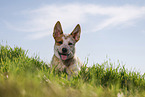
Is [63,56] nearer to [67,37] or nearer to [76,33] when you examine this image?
[67,37]

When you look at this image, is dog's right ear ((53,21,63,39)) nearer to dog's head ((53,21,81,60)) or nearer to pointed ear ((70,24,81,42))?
dog's head ((53,21,81,60))

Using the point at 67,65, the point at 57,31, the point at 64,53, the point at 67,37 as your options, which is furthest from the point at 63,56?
the point at 57,31

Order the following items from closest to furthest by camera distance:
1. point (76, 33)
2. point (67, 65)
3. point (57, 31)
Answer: point (67, 65)
point (57, 31)
point (76, 33)

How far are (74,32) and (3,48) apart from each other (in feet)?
15.1

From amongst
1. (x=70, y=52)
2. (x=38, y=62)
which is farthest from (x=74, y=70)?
(x=38, y=62)

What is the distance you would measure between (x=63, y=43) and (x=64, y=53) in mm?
318

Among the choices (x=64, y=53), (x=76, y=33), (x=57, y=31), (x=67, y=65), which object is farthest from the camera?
(x=76, y=33)

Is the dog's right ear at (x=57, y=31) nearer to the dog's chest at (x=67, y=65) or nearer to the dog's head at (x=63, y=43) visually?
the dog's head at (x=63, y=43)

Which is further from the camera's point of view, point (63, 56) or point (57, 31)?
point (57, 31)

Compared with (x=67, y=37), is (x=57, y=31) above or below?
above

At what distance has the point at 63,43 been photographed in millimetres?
5555

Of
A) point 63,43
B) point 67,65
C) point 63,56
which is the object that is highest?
point 63,43

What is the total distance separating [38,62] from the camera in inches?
282

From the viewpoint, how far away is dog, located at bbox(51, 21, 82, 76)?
552 cm
